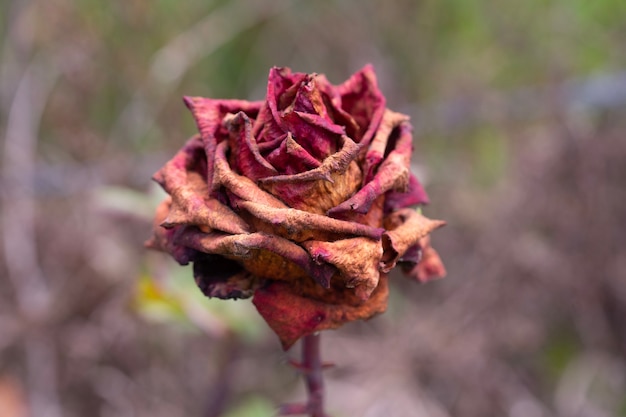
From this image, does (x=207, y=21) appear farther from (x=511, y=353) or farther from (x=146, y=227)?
(x=511, y=353)

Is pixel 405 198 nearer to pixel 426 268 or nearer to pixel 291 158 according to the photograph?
pixel 426 268

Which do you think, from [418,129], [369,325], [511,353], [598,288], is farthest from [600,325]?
[418,129]

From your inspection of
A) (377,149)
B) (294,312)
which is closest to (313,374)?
(294,312)

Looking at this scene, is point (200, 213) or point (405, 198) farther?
point (405, 198)

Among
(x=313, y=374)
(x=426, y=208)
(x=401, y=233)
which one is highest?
(x=401, y=233)

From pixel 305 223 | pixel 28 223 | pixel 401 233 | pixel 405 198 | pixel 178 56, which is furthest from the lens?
pixel 178 56

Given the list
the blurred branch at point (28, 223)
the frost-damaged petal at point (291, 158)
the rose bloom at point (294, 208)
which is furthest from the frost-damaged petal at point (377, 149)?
the blurred branch at point (28, 223)

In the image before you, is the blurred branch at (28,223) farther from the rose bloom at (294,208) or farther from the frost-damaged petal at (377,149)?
the frost-damaged petal at (377,149)
